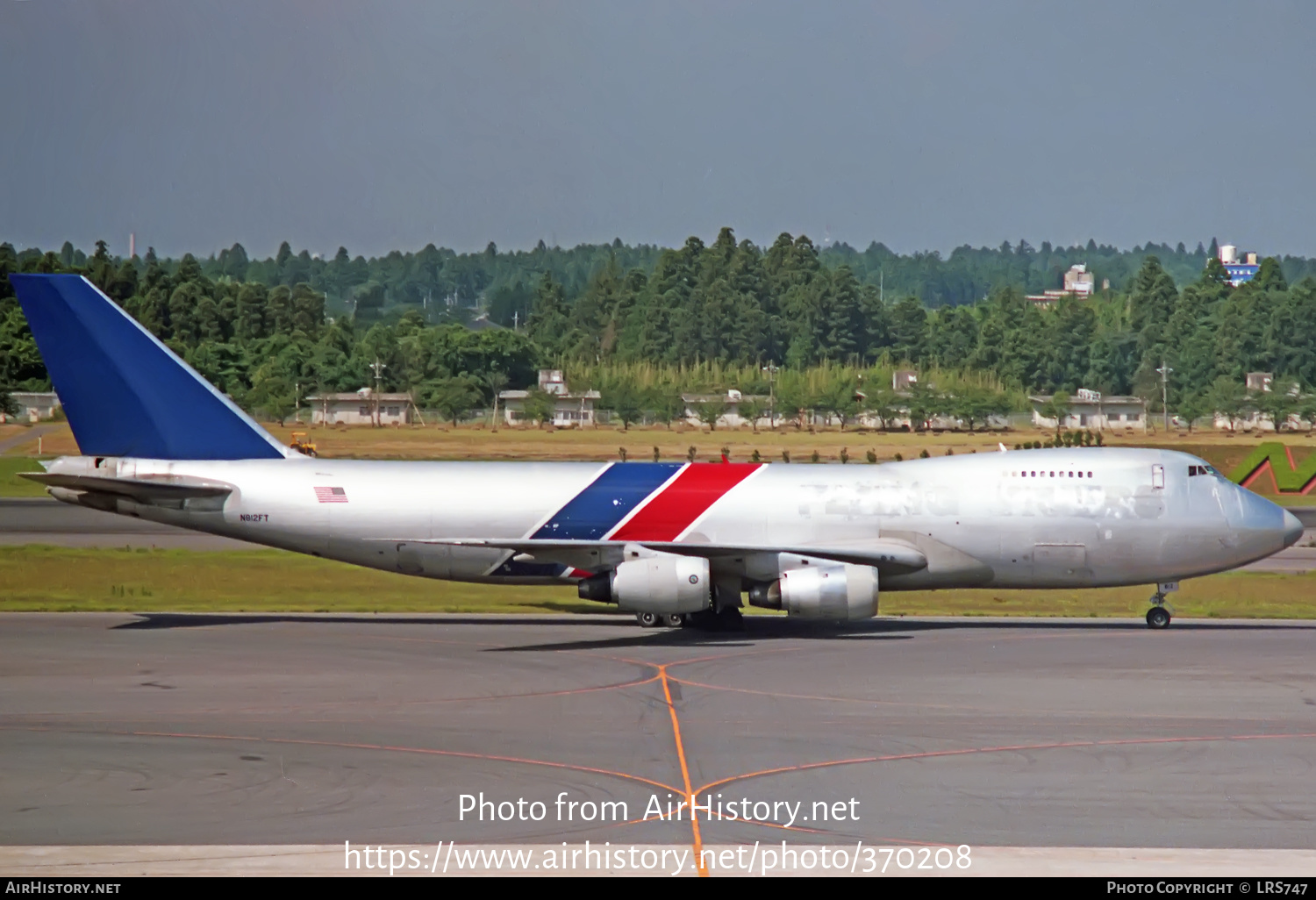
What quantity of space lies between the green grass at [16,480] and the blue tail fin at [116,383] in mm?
45060

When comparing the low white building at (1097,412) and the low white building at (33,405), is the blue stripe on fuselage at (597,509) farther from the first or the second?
the low white building at (1097,412)

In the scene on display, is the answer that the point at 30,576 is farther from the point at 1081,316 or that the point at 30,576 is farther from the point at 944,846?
the point at 1081,316

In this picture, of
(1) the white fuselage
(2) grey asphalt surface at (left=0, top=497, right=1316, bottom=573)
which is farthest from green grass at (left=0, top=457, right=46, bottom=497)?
(1) the white fuselage

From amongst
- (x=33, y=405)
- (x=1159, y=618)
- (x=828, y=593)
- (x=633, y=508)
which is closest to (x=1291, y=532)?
(x=1159, y=618)

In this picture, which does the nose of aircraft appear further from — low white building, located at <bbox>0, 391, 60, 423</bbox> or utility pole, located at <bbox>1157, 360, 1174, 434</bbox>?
utility pole, located at <bbox>1157, 360, 1174, 434</bbox>

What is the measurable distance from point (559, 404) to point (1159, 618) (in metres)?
97.6

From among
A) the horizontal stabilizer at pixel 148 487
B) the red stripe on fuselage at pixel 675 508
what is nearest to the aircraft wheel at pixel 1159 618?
the red stripe on fuselage at pixel 675 508

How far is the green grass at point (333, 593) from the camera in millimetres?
38656

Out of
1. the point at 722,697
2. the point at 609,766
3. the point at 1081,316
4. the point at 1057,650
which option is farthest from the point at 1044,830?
the point at 1081,316

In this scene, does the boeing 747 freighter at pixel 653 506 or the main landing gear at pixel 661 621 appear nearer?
the boeing 747 freighter at pixel 653 506

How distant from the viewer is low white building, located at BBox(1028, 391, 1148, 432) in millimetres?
136875

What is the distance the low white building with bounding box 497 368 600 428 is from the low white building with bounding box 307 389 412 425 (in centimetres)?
913

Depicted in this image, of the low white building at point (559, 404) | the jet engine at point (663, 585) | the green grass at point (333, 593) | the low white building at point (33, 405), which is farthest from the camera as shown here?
the low white building at point (559, 404)

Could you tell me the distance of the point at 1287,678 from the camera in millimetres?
27703
